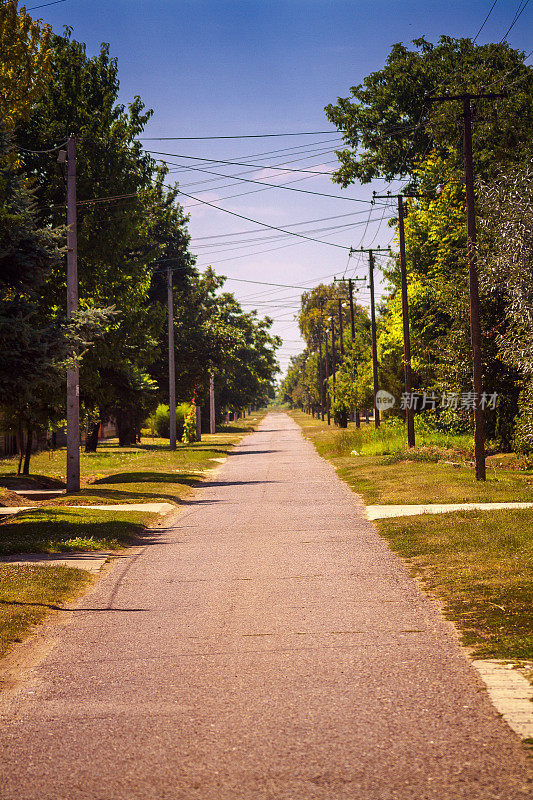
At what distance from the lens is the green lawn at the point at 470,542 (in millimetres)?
8352

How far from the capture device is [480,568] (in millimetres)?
11391

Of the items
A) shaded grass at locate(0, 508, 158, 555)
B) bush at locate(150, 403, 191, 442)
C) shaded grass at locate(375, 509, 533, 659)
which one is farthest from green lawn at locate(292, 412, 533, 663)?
bush at locate(150, 403, 191, 442)

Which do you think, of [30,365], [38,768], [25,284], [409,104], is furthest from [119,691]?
[409,104]

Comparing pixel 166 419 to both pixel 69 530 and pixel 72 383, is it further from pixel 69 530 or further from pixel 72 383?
pixel 69 530

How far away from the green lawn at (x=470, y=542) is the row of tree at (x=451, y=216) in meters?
2.64

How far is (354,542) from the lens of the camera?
14.5 m

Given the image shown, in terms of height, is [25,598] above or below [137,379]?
below

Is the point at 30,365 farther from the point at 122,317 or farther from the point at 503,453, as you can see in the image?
the point at 503,453

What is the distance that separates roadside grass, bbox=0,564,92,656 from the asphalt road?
0.39m

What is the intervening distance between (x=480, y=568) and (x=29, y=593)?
214 inches

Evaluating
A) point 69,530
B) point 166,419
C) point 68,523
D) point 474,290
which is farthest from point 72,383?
point 166,419

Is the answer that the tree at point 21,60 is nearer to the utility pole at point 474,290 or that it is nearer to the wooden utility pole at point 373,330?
the utility pole at point 474,290

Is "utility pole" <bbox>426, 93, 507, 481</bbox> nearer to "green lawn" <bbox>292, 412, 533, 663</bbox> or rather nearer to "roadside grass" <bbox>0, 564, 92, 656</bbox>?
"green lawn" <bbox>292, 412, 533, 663</bbox>

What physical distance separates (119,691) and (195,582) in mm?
4701
